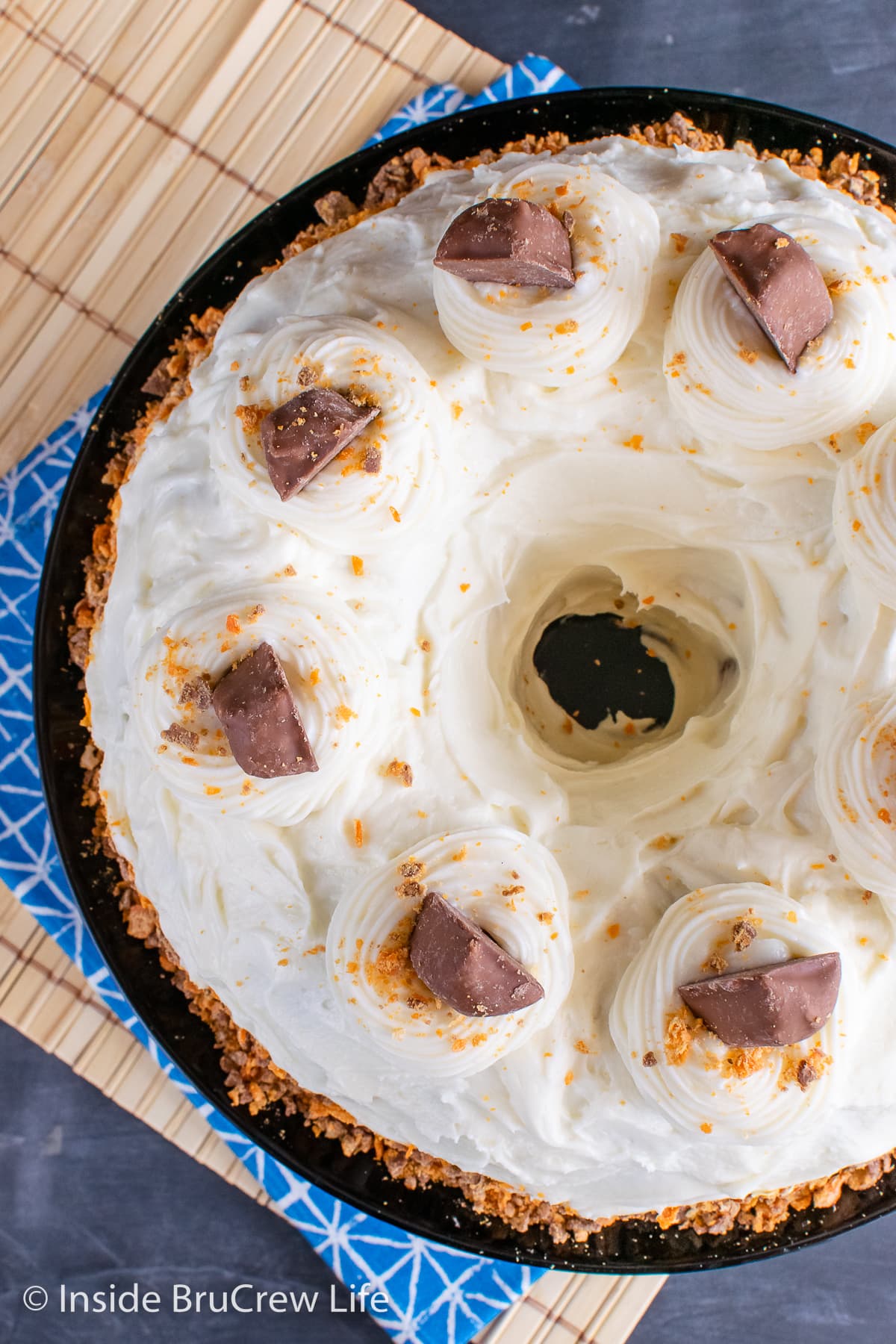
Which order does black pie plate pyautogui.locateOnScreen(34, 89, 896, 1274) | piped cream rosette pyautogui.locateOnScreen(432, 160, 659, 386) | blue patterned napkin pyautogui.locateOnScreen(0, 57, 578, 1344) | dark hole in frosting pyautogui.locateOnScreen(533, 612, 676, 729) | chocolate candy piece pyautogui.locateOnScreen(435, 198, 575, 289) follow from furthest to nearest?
dark hole in frosting pyautogui.locateOnScreen(533, 612, 676, 729) < blue patterned napkin pyautogui.locateOnScreen(0, 57, 578, 1344) < black pie plate pyautogui.locateOnScreen(34, 89, 896, 1274) < piped cream rosette pyautogui.locateOnScreen(432, 160, 659, 386) < chocolate candy piece pyautogui.locateOnScreen(435, 198, 575, 289)

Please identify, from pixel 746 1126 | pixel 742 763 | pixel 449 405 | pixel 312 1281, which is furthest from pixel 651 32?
pixel 312 1281

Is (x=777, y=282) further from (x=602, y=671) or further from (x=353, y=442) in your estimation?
(x=602, y=671)

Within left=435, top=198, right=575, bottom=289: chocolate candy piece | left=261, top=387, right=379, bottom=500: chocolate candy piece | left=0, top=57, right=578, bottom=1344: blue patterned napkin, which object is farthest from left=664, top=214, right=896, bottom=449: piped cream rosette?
left=0, top=57, right=578, bottom=1344: blue patterned napkin

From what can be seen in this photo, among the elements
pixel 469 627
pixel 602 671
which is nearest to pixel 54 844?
pixel 469 627

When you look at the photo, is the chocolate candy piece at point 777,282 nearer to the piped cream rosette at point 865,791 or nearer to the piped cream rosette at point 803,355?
the piped cream rosette at point 803,355

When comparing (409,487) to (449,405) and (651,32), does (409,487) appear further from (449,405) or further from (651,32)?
(651,32)

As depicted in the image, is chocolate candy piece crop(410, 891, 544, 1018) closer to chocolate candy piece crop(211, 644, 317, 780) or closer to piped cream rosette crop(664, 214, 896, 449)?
chocolate candy piece crop(211, 644, 317, 780)

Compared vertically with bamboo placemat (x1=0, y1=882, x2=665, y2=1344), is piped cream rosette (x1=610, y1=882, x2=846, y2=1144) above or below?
above
